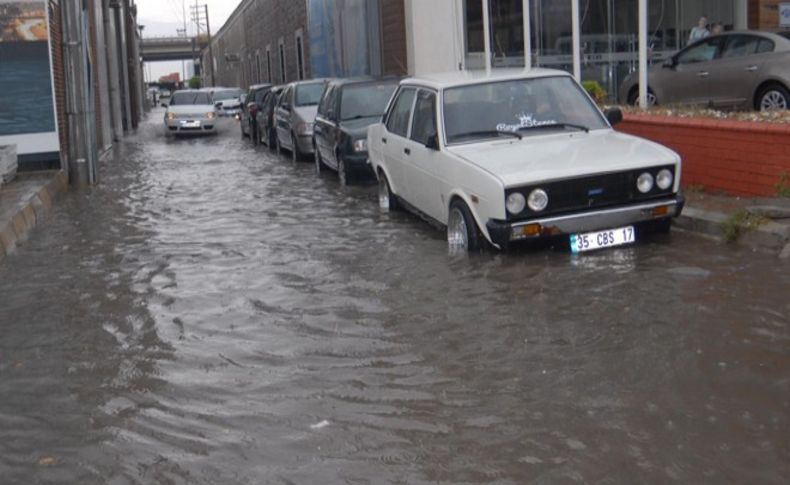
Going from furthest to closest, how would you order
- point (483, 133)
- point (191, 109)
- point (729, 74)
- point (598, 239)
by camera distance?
point (191, 109)
point (729, 74)
point (483, 133)
point (598, 239)

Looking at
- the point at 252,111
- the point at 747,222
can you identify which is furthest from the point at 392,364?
the point at 252,111

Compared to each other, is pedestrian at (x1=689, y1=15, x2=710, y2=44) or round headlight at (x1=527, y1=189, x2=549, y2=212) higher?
pedestrian at (x1=689, y1=15, x2=710, y2=44)

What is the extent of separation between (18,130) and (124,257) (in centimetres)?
718

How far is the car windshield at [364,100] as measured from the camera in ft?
51.4

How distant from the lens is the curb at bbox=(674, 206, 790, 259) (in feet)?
27.2

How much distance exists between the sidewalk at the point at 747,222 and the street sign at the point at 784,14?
12.6 metres

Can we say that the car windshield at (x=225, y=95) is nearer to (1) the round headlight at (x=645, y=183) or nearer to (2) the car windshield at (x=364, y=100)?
(2) the car windshield at (x=364, y=100)

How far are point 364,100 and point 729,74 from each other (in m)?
5.42

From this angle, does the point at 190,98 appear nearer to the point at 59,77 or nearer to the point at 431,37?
the point at 431,37

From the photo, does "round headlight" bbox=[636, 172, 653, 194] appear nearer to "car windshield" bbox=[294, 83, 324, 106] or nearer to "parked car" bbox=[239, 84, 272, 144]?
"car windshield" bbox=[294, 83, 324, 106]

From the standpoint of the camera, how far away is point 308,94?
20.6m

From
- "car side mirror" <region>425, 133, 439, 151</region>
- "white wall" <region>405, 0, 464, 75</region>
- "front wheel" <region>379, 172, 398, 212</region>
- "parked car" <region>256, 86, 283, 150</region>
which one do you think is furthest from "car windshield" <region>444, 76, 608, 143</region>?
"parked car" <region>256, 86, 283, 150</region>

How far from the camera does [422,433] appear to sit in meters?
4.86

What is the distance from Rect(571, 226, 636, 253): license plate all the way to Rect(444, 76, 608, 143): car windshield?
4.67 feet
